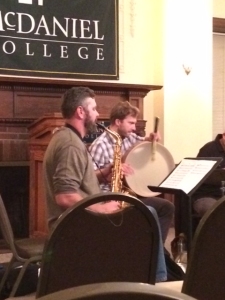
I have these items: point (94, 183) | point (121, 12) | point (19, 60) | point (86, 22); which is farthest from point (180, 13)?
point (94, 183)

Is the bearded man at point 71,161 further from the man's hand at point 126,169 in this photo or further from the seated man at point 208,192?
the seated man at point 208,192

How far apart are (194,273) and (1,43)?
15.2ft

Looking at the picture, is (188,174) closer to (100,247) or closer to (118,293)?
(100,247)

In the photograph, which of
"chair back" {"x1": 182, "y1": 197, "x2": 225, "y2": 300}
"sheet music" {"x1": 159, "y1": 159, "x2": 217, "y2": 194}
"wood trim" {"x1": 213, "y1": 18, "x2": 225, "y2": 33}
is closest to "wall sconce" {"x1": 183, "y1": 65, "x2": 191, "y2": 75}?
"wood trim" {"x1": 213, "y1": 18, "x2": 225, "y2": 33}

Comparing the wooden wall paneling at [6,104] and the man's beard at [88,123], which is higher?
the wooden wall paneling at [6,104]

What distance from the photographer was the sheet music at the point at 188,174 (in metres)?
3.62

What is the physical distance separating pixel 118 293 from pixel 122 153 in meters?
3.58

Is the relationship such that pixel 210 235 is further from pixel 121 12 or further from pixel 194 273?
pixel 121 12

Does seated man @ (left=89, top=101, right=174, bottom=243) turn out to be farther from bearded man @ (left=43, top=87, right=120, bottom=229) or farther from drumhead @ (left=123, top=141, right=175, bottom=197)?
bearded man @ (left=43, top=87, right=120, bottom=229)

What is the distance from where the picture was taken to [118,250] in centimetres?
165

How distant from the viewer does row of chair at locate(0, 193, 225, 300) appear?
1468 mm

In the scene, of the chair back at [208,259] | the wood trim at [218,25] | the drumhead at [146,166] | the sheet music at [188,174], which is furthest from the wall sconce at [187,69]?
the chair back at [208,259]

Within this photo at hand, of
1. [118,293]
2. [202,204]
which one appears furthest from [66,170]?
[118,293]

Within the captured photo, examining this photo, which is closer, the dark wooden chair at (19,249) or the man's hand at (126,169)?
the dark wooden chair at (19,249)
